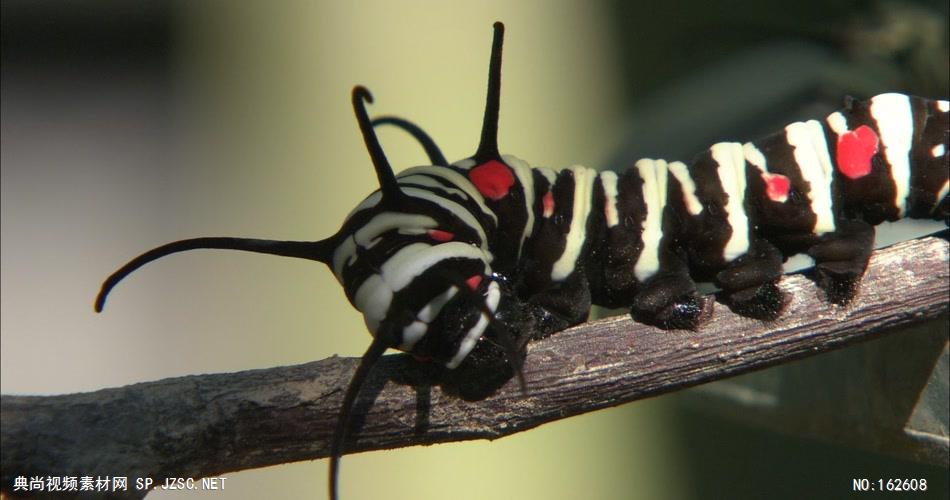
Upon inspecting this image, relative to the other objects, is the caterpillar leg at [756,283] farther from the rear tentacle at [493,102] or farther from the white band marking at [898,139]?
the rear tentacle at [493,102]

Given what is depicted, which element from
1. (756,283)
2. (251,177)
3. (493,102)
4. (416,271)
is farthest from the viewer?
(251,177)

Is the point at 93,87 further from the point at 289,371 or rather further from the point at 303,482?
the point at 289,371

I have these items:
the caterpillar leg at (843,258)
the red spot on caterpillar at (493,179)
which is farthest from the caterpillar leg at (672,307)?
the red spot on caterpillar at (493,179)

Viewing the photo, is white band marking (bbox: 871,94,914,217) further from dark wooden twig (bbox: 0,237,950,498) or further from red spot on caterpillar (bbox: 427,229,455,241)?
red spot on caterpillar (bbox: 427,229,455,241)

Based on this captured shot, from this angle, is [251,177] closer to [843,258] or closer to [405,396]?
[405,396]

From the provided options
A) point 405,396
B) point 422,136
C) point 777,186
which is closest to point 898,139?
point 777,186

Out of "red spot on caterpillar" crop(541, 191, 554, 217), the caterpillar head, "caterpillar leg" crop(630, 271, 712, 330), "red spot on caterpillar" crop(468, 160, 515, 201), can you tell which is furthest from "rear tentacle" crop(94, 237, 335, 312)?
"caterpillar leg" crop(630, 271, 712, 330)
